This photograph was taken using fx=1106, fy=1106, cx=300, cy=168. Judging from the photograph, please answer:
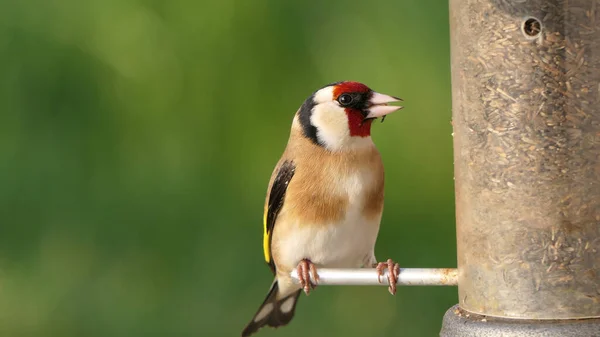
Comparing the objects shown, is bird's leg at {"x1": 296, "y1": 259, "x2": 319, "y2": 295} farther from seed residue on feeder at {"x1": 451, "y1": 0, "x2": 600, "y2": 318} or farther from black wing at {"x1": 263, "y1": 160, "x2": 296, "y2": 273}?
seed residue on feeder at {"x1": 451, "y1": 0, "x2": 600, "y2": 318}

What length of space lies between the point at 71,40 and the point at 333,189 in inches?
115

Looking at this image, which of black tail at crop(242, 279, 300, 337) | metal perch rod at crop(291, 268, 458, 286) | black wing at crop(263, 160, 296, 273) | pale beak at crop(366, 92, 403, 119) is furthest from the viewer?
black tail at crop(242, 279, 300, 337)

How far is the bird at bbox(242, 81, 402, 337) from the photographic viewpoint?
123 inches

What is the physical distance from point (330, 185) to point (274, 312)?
730 millimetres

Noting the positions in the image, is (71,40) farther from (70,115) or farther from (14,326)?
(14,326)

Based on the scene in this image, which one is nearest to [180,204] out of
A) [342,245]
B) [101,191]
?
[101,191]

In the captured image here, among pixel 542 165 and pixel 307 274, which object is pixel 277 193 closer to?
pixel 307 274

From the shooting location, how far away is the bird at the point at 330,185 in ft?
10.2

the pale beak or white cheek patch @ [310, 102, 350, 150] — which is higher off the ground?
the pale beak

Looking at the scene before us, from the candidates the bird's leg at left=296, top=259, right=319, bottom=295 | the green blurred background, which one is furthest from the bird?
the green blurred background

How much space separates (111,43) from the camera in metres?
5.62

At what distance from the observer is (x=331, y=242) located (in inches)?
125

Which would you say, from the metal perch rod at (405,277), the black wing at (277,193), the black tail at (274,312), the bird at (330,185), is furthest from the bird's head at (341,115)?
the black tail at (274,312)

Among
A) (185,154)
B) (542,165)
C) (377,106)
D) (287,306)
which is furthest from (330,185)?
(185,154)
